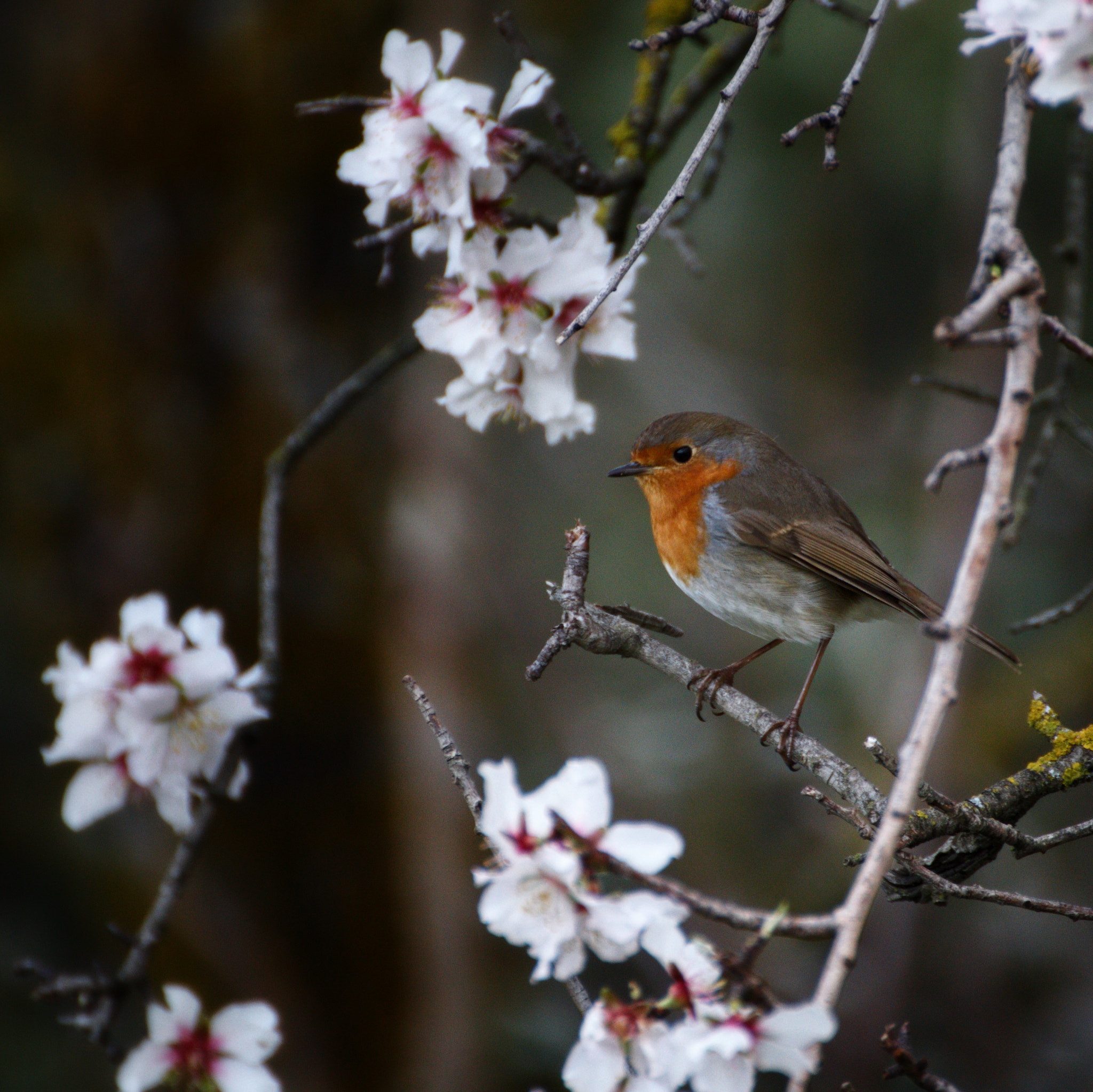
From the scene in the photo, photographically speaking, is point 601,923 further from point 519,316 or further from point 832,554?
point 832,554

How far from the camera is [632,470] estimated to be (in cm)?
349

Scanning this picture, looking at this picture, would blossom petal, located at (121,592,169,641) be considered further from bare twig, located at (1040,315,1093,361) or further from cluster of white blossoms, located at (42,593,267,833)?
bare twig, located at (1040,315,1093,361)

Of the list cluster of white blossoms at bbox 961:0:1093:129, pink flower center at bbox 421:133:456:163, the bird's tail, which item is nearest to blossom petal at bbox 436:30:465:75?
pink flower center at bbox 421:133:456:163

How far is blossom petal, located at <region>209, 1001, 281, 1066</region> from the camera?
182 centimetres

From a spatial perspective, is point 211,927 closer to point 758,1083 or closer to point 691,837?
point 758,1083

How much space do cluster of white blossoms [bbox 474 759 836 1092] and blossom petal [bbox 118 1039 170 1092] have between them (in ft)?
2.42

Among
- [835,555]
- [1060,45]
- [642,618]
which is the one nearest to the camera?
[1060,45]

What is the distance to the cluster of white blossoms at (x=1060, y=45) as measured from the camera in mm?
1538

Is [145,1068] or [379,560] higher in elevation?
[379,560]

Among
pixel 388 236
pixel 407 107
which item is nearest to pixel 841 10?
pixel 407 107

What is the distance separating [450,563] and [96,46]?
2.38 metres

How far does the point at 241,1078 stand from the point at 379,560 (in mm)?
2690

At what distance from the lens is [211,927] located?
12.3ft

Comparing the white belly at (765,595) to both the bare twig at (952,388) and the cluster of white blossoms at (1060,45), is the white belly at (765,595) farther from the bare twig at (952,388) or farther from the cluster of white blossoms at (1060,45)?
the cluster of white blossoms at (1060,45)
